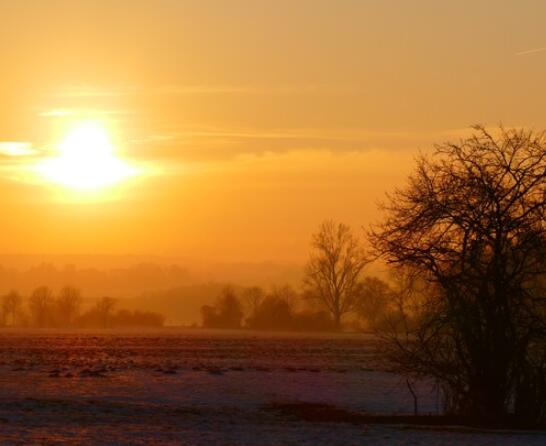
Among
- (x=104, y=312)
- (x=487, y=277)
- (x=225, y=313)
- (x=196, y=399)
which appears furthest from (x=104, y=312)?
(x=487, y=277)

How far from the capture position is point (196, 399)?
39.9m

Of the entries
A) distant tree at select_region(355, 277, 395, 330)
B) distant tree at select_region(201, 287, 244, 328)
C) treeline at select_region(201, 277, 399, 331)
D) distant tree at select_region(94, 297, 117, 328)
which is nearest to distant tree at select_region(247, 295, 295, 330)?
treeline at select_region(201, 277, 399, 331)

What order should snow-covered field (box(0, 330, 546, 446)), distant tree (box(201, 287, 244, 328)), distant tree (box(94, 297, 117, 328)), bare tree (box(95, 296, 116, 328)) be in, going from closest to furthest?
snow-covered field (box(0, 330, 546, 446)), distant tree (box(201, 287, 244, 328)), distant tree (box(94, 297, 117, 328)), bare tree (box(95, 296, 116, 328))

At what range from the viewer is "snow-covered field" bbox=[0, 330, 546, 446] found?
2722 cm

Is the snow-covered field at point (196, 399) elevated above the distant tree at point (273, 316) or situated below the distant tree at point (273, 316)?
below

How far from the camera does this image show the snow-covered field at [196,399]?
27219mm

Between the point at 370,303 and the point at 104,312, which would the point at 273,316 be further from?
the point at 104,312

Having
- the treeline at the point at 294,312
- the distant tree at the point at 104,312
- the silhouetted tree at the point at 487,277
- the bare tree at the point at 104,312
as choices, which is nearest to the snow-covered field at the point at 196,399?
the silhouetted tree at the point at 487,277

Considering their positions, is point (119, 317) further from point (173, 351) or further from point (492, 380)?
point (492, 380)

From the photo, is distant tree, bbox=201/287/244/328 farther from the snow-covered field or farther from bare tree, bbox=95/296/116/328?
the snow-covered field

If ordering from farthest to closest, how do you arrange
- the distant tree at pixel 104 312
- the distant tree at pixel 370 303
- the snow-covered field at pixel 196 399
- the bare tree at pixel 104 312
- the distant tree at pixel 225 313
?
the bare tree at pixel 104 312 < the distant tree at pixel 104 312 < the distant tree at pixel 225 313 < the distant tree at pixel 370 303 < the snow-covered field at pixel 196 399

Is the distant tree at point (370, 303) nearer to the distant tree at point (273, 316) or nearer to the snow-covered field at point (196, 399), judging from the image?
the distant tree at point (273, 316)

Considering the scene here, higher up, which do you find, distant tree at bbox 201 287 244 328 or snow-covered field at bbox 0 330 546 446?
distant tree at bbox 201 287 244 328

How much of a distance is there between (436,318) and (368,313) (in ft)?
414
